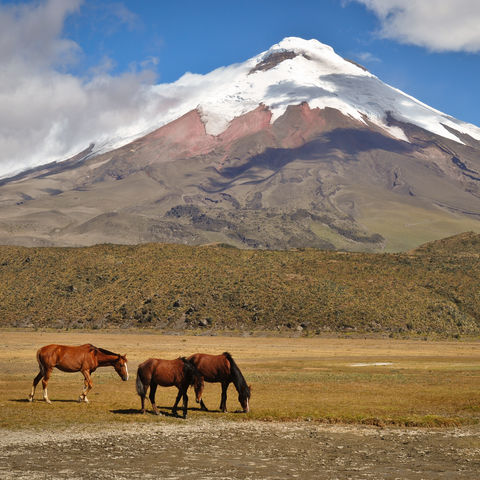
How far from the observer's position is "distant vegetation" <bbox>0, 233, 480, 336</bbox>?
107250 mm

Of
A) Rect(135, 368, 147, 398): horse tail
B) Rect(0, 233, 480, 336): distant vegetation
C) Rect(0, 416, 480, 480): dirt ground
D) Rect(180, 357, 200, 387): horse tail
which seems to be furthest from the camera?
Rect(0, 233, 480, 336): distant vegetation

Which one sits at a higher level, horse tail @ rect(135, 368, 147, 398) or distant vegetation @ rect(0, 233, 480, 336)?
distant vegetation @ rect(0, 233, 480, 336)

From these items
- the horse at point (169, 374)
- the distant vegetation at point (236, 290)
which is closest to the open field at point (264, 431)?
the horse at point (169, 374)

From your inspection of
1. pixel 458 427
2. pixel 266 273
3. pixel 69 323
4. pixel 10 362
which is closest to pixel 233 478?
pixel 458 427

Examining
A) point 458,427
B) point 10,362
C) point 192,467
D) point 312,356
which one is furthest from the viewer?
point 312,356

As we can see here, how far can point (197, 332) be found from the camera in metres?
103

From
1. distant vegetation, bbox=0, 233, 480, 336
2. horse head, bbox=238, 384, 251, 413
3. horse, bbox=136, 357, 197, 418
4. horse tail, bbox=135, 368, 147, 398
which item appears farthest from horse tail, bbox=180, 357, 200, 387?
distant vegetation, bbox=0, 233, 480, 336

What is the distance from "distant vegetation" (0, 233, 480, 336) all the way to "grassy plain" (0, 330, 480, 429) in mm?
26345

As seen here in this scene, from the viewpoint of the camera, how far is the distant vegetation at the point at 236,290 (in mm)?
107250

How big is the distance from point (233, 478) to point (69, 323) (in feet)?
307

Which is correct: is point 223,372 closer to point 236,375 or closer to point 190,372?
point 236,375

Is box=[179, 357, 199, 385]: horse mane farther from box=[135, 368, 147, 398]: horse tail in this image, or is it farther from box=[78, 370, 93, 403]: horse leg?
box=[78, 370, 93, 403]: horse leg

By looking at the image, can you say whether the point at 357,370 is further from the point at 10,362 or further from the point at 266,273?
the point at 266,273

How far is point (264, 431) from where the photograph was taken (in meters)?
25.5
